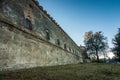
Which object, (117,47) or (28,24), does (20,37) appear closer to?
(28,24)

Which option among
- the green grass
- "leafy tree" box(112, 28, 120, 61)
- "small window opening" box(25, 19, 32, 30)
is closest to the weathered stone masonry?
"small window opening" box(25, 19, 32, 30)

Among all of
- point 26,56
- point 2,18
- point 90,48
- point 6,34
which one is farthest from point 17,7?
point 90,48

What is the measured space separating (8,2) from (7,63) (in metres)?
4.61

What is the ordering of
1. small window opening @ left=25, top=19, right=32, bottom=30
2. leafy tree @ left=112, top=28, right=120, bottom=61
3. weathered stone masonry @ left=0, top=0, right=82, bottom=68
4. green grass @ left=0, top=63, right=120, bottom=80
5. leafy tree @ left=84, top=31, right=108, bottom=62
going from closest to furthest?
green grass @ left=0, top=63, right=120, bottom=80 → weathered stone masonry @ left=0, top=0, right=82, bottom=68 → small window opening @ left=25, top=19, right=32, bottom=30 → leafy tree @ left=112, top=28, right=120, bottom=61 → leafy tree @ left=84, top=31, right=108, bottom=62

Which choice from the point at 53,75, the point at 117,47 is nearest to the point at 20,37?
the point at 53,75

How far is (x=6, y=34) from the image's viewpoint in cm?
830

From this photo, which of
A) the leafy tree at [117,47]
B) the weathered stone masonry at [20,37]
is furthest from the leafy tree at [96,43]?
the weathered stone masonry at [20,37]

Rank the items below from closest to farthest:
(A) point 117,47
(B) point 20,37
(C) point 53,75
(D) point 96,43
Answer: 1. (C) point 53,75
2. (B) point 20,37
3. (A) point 117,47
4. (D) point 96,43

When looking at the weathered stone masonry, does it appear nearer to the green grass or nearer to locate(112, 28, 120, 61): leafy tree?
the green grass

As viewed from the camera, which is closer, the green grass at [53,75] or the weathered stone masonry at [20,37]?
the green grass at [53,75]

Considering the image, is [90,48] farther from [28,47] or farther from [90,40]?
[28,47]

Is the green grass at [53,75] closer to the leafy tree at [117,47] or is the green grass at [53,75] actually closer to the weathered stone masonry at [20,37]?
the weathered stone masonry at [20,37]

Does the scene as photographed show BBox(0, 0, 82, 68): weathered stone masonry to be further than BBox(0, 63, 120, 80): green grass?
Yes

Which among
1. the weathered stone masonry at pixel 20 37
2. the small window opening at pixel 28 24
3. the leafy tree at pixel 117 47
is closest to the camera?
the weathered stone masonry at pixel 20 37
